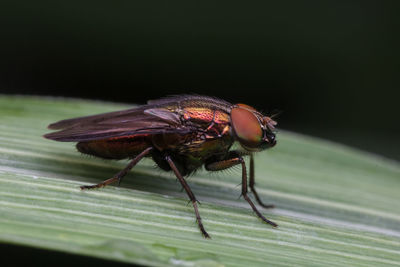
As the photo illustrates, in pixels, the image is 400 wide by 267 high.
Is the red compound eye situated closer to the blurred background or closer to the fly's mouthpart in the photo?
the fly's mouthpart

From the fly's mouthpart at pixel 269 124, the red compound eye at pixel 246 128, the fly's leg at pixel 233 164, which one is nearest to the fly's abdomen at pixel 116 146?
the fly's leg at pixel 233 164

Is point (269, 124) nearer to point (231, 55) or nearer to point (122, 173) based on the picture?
point (122, 173)

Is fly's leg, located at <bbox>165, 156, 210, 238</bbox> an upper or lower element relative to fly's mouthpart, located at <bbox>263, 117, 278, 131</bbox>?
lower

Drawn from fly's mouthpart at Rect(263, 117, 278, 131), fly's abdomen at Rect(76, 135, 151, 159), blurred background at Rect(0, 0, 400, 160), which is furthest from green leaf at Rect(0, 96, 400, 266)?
blurred background at Rect(0, 0, 400, 160)

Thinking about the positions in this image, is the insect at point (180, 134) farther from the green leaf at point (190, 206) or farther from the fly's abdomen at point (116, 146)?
the green leaf at point (190, 206)

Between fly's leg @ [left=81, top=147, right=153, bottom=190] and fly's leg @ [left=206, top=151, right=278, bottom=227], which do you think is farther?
fly's leg @ [left=206, top=151, right=278, bottom=227]

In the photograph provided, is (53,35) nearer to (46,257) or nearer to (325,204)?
(46,257)

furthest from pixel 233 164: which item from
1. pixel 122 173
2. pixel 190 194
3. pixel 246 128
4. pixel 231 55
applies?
pixel 231 55
